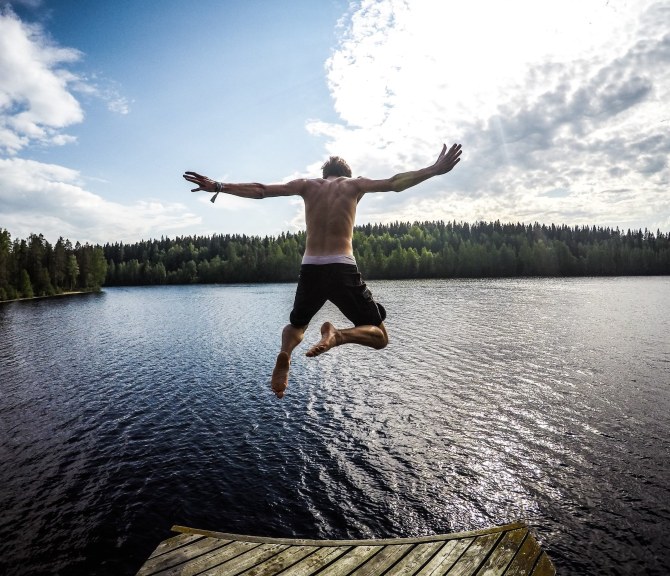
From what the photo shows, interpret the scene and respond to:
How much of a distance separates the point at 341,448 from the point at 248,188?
16.7 metres

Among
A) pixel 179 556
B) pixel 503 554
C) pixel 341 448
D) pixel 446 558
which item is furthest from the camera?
pixel 341 448

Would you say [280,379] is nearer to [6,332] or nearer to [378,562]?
[378,562]

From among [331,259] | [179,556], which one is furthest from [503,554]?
[331,259]

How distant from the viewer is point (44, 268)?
374 feet

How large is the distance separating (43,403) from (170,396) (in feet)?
24.2

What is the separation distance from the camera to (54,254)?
12025 centimetres

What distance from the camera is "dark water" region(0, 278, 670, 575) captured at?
13.9 metres

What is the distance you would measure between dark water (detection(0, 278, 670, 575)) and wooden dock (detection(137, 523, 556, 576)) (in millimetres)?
3319

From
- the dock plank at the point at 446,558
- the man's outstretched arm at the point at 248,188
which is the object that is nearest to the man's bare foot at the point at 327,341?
the man's outstretched arm at the point at 248,188

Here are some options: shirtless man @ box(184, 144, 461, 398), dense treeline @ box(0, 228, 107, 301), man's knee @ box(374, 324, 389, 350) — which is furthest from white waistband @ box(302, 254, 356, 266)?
dense treeline @ box(0, 228, 107, 301)

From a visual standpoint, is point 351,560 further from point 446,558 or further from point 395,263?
point 395,263

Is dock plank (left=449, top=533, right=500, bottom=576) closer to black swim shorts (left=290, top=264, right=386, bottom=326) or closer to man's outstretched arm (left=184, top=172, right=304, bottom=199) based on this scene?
black swim shorts (left=290, top=264, right=386, bottom=326)

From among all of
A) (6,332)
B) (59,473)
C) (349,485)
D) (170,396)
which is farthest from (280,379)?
(6,332)

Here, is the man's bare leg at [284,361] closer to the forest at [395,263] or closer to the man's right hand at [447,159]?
the man's right hand at [447,159]
